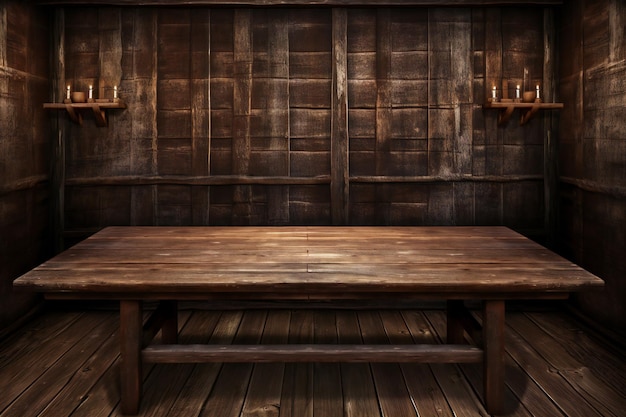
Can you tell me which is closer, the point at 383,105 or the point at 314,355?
the point at 314,355

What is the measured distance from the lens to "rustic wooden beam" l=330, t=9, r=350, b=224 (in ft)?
12.1

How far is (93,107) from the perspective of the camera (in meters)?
3.55

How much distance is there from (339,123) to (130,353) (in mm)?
2307

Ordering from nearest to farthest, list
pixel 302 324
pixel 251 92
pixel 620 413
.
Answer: pixel 620 413 < pixel 302 324 < pixel 251 92

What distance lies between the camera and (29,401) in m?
2.39

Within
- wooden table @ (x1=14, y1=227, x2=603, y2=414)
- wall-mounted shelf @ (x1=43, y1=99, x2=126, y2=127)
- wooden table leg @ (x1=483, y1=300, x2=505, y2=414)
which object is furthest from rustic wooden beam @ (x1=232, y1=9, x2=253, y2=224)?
wooden table leg @ (x1=483, y1=300, x2=505, y2=414)

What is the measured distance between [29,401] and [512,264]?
2.58m

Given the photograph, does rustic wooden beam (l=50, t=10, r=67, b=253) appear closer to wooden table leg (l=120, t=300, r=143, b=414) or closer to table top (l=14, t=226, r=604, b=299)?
table top (l=14, t=226, r=604, b=299)

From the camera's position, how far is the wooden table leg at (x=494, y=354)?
226cm

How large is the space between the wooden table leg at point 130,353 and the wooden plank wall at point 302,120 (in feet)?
5.29

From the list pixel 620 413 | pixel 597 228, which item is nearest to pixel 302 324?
pixel 620 413

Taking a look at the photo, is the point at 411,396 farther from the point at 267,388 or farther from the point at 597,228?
the point at 597,228

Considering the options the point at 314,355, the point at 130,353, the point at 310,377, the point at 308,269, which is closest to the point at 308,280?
the point at 308,269

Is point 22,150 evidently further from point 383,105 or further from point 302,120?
point 383,105
